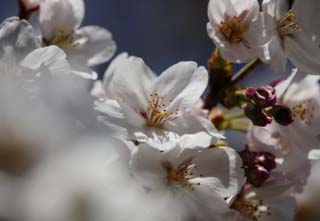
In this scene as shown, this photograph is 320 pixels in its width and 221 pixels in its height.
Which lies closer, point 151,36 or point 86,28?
point 86,28

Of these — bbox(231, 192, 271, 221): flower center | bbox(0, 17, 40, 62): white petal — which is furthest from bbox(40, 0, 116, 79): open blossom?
bbox(231, 192, 271, 221): flower center

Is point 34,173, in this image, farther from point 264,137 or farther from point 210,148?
point 264,137

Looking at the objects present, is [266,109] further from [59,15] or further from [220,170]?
[59,15]

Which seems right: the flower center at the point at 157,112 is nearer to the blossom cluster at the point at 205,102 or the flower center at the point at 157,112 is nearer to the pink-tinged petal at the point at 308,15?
the blossom cluster at the point at 205,102

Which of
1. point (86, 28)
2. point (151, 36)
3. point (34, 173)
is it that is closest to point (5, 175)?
point (34, 173)


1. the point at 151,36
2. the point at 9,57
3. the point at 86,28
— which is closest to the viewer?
the point at 9,57

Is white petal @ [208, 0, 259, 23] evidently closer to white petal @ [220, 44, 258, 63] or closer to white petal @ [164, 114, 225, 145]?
white petal @ [220, 44, 258, 63]

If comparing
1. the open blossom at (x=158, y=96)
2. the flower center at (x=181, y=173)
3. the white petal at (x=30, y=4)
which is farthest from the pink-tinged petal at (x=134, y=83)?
the white petal at (x=30, y=4)
